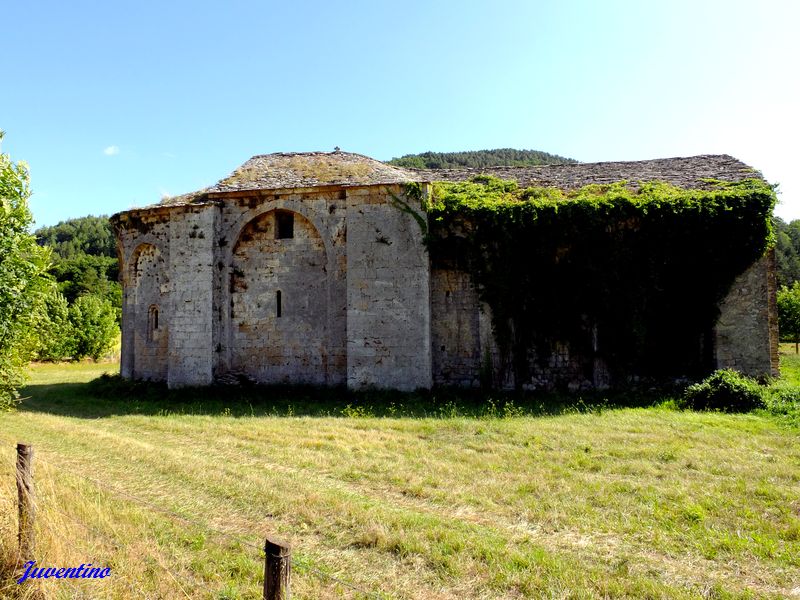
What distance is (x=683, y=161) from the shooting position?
56.5ft

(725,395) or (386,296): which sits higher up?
(386,296)

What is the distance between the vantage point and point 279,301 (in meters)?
14.7

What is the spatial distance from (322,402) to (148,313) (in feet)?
23.5

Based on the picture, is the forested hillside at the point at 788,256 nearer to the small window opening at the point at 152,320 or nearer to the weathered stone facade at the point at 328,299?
the weathered stone facade at the point at 328,299

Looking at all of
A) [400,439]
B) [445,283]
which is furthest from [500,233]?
[400,439]

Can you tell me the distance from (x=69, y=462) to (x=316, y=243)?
8.54 meters

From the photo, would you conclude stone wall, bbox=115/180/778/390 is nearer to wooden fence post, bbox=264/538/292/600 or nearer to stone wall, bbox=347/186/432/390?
stone wall, bbox=347/186/432/390

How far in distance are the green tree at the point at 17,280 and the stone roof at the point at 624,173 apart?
35.4 ft

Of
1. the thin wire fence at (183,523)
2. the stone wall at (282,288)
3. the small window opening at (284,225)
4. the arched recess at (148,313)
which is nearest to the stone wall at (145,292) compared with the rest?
the arched recess at (148,313)

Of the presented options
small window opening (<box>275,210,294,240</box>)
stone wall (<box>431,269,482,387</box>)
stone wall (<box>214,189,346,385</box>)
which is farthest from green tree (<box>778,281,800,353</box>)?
small window opening (<box>275,210,294,240</box>)

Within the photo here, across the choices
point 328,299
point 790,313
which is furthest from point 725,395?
point 790,313

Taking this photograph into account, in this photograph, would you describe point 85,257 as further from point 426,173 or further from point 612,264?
point 612,264

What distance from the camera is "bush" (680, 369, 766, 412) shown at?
1110 cm
